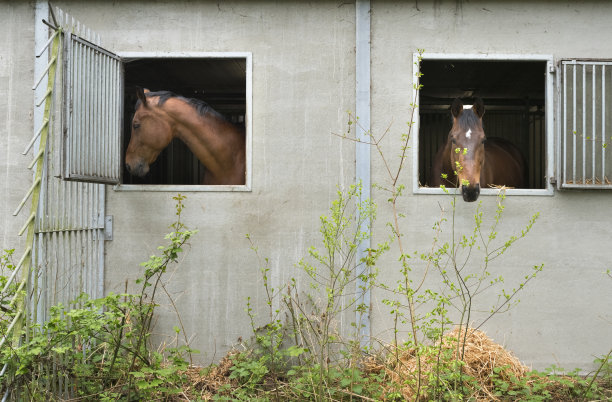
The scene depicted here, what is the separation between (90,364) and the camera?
13.0 ft

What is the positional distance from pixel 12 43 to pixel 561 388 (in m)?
4.77

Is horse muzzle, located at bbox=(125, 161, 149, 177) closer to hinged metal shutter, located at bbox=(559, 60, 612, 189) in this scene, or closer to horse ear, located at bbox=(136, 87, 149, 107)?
horse ear, located at bbox=(136, 87, 149, 107)

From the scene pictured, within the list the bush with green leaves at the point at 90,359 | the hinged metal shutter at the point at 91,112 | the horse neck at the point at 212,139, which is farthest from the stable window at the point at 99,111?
the bush with green leaves at the point at 90,359

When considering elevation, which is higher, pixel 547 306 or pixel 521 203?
pixel 521 203

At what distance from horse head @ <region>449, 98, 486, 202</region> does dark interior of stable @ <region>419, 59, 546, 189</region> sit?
1485mm

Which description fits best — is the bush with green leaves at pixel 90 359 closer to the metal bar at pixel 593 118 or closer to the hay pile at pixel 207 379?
the hay pile at pixel 207 379

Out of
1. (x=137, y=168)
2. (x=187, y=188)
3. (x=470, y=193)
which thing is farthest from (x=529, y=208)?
(x=137, y=168)

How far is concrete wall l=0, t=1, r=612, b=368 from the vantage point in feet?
14.6

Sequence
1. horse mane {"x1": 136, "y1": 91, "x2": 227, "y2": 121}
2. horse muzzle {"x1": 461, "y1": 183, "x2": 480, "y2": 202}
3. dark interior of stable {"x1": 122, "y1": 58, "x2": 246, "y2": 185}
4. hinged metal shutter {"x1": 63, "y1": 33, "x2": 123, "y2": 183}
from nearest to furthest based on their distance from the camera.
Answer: hinged metal shutter {"x1": 63, "y1": 33, "x2": 123, "y2": 183} → horse muzzle {"x1": 461, "y1": 183, "x2": 480, "y2": 202} → horse mane {"x1": 136, "y1": 91, "x2": 227, "y2": 121} → dark interior of stable {"x1": 122, "y1": 58, "x2": 246, "y2": 185}

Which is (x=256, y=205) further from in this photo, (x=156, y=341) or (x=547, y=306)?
(x=547, y=306)

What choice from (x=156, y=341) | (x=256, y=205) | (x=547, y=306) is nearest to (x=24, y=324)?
(x=156, y=341)

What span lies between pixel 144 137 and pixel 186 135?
384 mm

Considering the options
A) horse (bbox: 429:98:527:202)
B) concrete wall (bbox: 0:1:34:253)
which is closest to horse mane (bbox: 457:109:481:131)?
horse (bbox: 429:98:527:202)

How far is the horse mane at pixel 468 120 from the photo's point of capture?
4836mm
